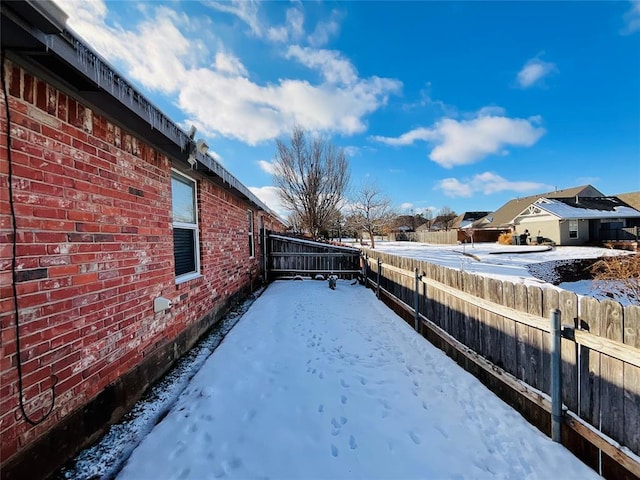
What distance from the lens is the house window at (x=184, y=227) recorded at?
383cm

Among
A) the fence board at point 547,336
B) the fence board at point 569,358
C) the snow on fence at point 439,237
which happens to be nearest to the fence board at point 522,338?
the fence board at point 547,336

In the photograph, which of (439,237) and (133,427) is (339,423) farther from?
(439,237)

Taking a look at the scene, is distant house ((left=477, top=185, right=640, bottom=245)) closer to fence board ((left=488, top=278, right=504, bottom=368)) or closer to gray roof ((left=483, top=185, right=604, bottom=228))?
gray roof ((left=483, top=185, right=604, bottom=228))

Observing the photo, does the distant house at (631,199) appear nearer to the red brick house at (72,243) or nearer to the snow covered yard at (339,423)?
the snow covered yard at (339,423)

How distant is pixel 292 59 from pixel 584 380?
9.07 meters

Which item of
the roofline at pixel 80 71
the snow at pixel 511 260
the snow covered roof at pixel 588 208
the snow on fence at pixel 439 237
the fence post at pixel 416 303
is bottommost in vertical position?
the snow at pixel 511 260

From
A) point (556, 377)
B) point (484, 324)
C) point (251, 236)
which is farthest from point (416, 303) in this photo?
point (251, 236)

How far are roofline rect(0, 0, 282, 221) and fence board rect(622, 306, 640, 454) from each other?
368 cm

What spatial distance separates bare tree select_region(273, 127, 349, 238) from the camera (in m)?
14.4

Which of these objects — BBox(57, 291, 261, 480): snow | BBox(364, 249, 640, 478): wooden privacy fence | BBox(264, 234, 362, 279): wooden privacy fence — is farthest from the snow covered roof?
BBox(57, 291, 261, 480): snow

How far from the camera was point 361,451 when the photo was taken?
6.61ft

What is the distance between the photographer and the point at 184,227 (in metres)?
4.04

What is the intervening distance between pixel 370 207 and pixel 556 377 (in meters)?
27.7

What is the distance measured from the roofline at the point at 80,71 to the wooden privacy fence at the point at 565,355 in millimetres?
3726
